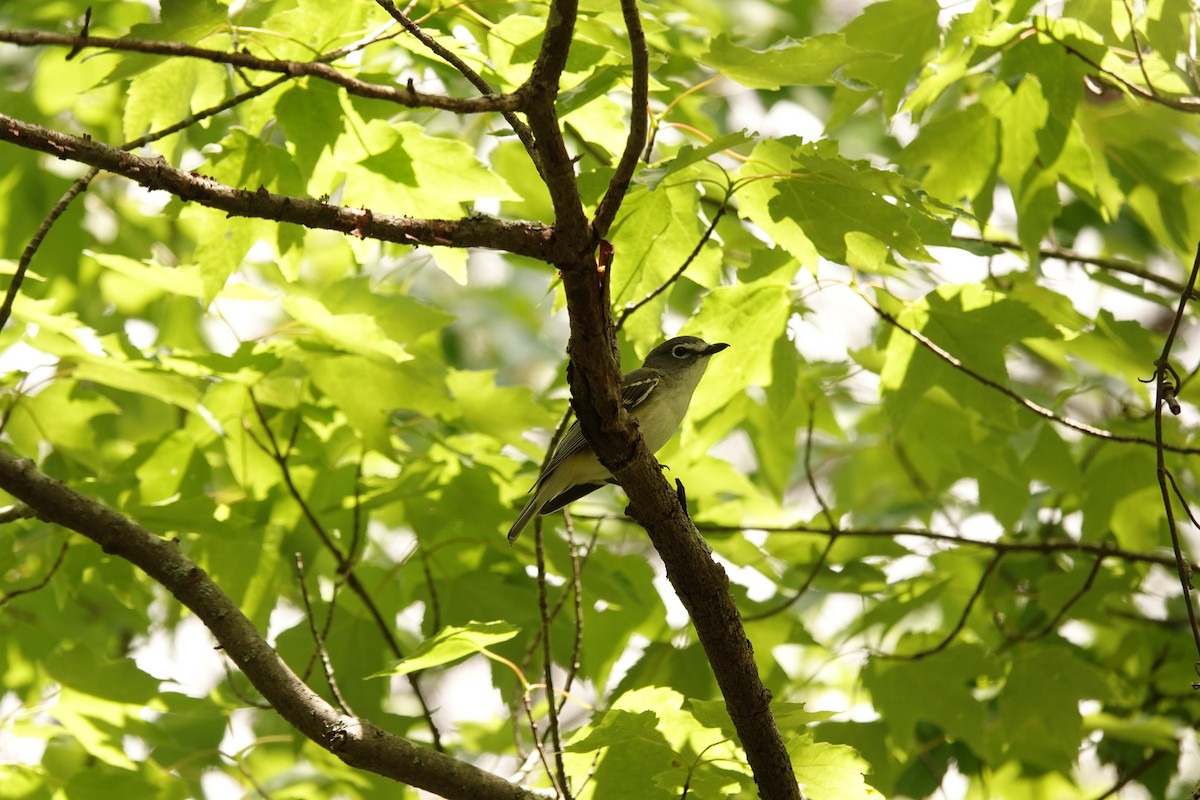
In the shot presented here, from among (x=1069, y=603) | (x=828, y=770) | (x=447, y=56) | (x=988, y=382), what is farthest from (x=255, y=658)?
(x=1069, y=603)

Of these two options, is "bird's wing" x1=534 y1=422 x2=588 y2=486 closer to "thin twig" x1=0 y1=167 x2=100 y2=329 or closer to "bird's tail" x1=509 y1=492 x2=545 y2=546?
"bird's tail" x1=509 y1=492 x2=545 y2=546

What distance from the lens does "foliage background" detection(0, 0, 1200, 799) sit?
10.8 feet

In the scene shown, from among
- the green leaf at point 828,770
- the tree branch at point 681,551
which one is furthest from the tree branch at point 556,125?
the green leaf at point 828,770

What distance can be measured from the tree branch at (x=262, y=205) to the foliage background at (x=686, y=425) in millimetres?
366

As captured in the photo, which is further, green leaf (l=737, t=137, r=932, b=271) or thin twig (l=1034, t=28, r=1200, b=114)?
thin twig (l=1034, t=28, r=1200, b=114)

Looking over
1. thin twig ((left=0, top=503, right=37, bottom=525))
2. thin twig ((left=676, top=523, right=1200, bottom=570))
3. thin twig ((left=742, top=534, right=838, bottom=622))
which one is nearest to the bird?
thin twig ((left=676, top=523, right=1200, bottom=570))

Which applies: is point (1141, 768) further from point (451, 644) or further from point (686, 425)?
point (451, 644)

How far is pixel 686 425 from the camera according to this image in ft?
14.3

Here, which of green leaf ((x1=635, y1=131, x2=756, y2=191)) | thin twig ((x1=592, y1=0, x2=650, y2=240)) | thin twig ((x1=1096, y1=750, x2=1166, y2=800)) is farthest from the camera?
Answer: thin twig ((x1=1096, y1=750, x2=1166, y2=800))

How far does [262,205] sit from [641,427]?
2146 millimetres

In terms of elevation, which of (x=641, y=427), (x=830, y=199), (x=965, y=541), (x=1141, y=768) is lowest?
(x=1141, y=768)

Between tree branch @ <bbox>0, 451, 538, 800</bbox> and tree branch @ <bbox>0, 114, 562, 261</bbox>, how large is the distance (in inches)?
49.7

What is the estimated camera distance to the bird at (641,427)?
416 cm

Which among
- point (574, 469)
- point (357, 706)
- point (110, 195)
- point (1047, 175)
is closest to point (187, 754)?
point (357, 706)
